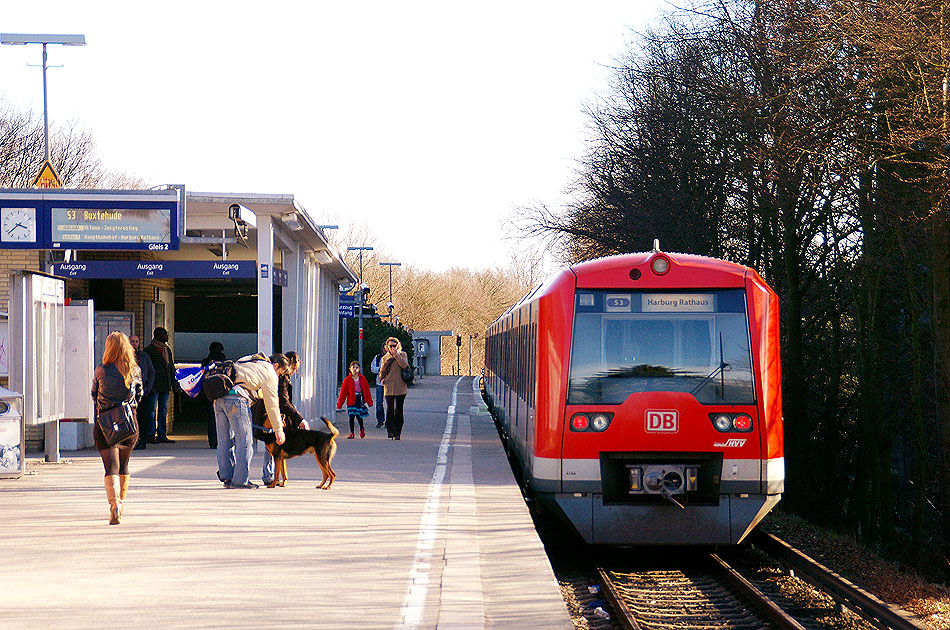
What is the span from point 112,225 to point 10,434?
12.0ft

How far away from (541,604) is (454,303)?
83012 millimetres

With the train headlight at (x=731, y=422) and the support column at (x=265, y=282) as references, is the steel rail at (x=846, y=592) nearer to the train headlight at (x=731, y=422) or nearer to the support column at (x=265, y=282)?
the train headlight at (x=731, y=422)

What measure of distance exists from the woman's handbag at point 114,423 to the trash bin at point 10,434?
3307 mm

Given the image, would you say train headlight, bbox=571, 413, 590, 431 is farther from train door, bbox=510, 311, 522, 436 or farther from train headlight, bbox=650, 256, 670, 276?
train door, bbox=510, 311, 522, 436

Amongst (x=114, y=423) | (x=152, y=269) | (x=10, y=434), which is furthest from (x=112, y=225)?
(x=114, y=423)

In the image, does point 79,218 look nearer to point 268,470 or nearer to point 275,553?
point 268,470

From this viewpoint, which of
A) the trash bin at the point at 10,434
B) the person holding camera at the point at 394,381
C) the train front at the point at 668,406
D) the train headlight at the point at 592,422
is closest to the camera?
the train front at the point at 668,406

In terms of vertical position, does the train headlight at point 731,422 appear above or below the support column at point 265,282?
below

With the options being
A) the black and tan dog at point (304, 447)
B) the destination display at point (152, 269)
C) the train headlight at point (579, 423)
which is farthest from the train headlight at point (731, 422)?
the destination display at point (152, 269)

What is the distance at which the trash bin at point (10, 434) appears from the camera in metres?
12.1

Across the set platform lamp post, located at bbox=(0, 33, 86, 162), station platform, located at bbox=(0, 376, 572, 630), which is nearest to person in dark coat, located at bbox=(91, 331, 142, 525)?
station platform, located at bbox=(0, 376, 572, 630)

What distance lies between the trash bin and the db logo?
21.5 ft

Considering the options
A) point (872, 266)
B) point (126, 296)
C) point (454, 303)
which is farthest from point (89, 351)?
point (454, 303)

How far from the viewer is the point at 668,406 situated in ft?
33.7
